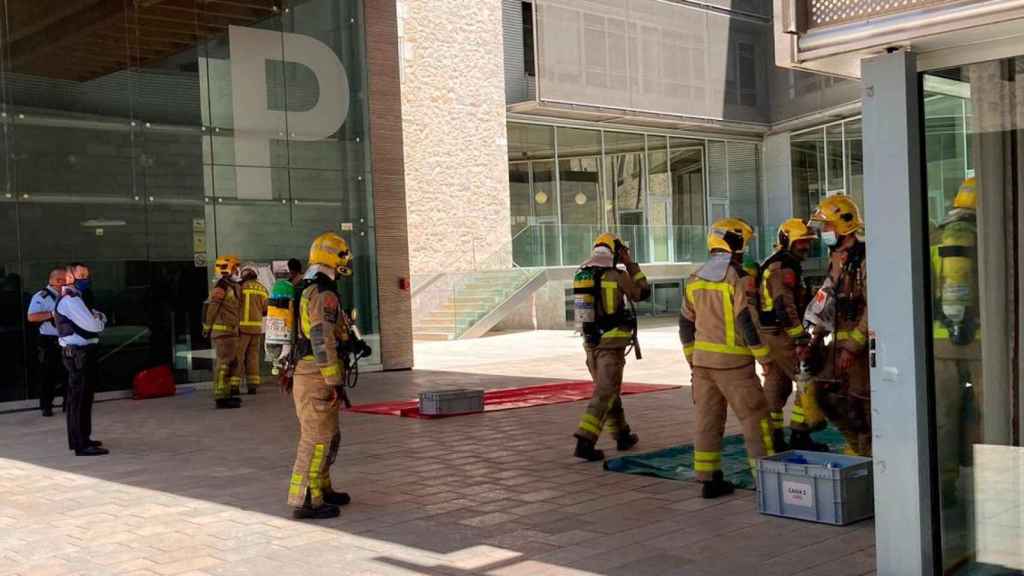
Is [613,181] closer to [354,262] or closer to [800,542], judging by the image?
[354,262]

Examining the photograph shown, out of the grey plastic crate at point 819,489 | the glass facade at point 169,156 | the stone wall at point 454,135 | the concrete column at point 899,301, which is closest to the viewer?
the concrete column at point 899,301

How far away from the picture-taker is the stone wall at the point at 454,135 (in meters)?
27.4

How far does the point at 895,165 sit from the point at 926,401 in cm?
110

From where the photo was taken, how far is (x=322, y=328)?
Answer: 7.17 m

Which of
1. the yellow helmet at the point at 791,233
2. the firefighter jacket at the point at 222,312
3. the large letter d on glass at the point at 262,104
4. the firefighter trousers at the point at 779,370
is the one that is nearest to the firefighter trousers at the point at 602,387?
the firefighter trousers at the point at 779,370

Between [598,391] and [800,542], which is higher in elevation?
[598,391]

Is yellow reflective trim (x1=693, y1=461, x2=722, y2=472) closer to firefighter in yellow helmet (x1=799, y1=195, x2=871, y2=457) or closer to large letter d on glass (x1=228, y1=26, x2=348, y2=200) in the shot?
firefighter in yellow helmet (x1=799, y1=195, x2=871, y2=457)

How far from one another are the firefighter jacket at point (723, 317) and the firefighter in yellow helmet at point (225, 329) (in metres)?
8.44

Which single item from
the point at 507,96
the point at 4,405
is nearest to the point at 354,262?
the point at 4,405

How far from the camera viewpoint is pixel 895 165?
4.90 meters

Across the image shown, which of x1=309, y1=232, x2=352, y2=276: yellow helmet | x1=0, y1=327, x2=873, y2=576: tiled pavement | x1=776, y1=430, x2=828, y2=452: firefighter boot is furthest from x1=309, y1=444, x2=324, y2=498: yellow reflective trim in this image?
x1=776, y1=430, x2=828, y2=452: firefighter boot

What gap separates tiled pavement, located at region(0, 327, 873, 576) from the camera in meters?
6.16

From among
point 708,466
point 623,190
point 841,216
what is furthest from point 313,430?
point 623,190

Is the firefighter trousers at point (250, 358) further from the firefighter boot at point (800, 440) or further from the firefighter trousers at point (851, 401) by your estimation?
the firefighter trousers at point (851, 401)
